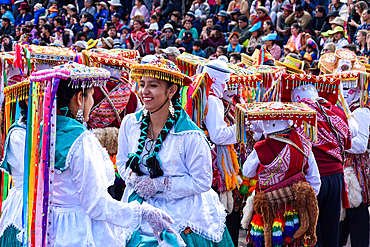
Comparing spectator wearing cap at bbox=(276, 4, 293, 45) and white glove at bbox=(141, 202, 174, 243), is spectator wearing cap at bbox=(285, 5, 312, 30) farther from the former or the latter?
white glove at bbox=(141, 202, 174, 243)

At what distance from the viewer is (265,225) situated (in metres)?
3.85

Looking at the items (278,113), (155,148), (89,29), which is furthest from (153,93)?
(89,29)

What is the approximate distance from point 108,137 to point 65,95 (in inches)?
76.3

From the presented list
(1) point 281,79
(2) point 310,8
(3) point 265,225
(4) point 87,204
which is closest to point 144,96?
(4) point 87,204

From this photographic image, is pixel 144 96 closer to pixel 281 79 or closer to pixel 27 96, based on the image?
pixel 27 96

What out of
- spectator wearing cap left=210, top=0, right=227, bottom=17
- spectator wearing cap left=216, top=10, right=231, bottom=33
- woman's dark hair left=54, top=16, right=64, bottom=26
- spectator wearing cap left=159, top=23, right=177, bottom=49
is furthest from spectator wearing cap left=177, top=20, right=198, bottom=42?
woman's dark hair left=54, top=16, right=64, bottom=26

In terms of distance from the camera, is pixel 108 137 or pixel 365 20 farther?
pixel 365 20

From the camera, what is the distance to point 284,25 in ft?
38.6

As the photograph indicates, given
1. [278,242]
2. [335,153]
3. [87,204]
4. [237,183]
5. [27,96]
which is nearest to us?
[87,204]

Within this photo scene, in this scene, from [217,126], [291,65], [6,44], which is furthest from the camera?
[6,44]

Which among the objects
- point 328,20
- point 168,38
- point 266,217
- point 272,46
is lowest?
point 266,217

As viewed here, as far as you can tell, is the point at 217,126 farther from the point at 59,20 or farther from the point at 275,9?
the point at 59,20

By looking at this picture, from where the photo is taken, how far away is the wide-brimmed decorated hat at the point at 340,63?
577 centimetres

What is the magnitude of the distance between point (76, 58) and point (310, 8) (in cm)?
899
